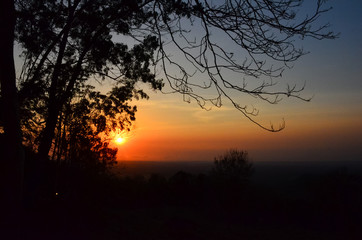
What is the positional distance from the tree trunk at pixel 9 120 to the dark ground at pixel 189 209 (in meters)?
10.2

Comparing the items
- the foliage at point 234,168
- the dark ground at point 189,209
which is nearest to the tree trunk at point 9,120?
the dark ground at point 189,209

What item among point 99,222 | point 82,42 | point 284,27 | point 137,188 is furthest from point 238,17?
point 137,188

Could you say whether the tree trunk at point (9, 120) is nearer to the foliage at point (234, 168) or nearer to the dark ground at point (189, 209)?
the dark ground at point (189, 209)

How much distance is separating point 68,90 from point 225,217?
2239 centimetres

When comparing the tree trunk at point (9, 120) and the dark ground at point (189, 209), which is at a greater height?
the tree trunk at point (9, 120)

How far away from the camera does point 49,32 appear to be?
861 cm

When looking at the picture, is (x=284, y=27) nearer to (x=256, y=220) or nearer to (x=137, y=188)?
(x=256, y=220)

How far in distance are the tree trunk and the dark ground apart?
10184mm

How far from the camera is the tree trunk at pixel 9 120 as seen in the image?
3.55 m

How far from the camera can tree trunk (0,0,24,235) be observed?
3551mm

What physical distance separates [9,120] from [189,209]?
28.4 m

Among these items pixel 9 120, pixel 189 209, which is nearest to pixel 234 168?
pixel 189 209

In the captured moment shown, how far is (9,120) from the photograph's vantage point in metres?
3.61

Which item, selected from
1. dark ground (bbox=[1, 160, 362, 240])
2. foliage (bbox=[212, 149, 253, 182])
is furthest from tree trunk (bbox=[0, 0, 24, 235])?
foliage (bbox=[212, 149, 253, 182])
